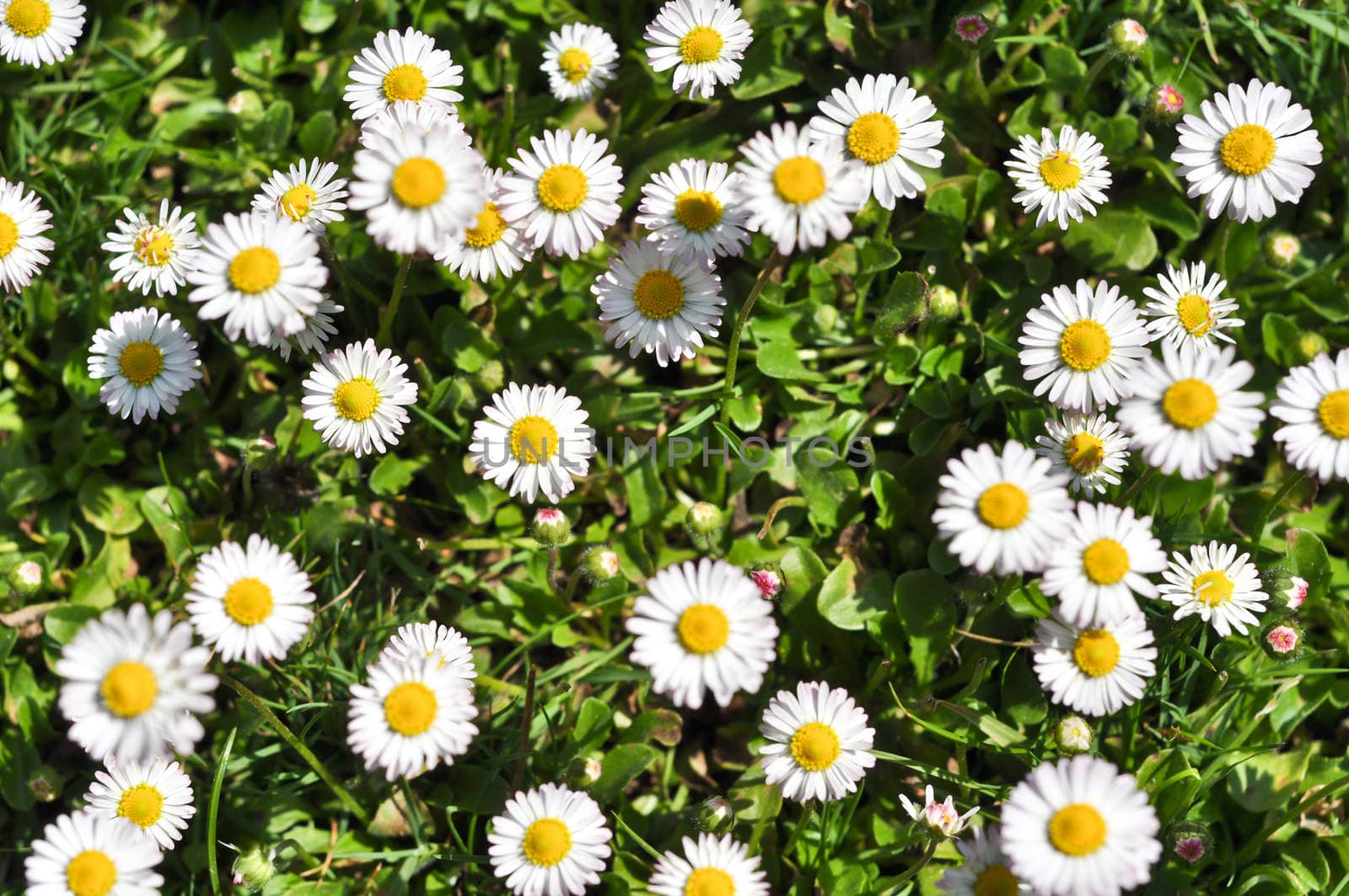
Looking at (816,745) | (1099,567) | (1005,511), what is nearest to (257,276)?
(816,745)

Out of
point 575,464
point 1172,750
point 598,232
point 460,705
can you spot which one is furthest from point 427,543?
point 1172,750

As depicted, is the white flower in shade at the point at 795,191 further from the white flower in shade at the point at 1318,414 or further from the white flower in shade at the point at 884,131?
the white flower in shade at the point at 1318,414

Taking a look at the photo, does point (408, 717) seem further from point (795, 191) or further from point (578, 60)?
point (578, 60)

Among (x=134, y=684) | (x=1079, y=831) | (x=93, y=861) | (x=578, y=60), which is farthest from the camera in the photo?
(x=578, y=60)

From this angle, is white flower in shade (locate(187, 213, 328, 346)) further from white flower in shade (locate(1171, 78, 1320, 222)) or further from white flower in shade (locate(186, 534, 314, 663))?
white flower in shade (locate(1171, 78, 1320, 222))

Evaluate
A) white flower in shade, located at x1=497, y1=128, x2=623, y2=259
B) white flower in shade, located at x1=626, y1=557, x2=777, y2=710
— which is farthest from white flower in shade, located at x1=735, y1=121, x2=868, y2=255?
white flower in shade, located at x1=626, y1=557, x2=777, y2=710
